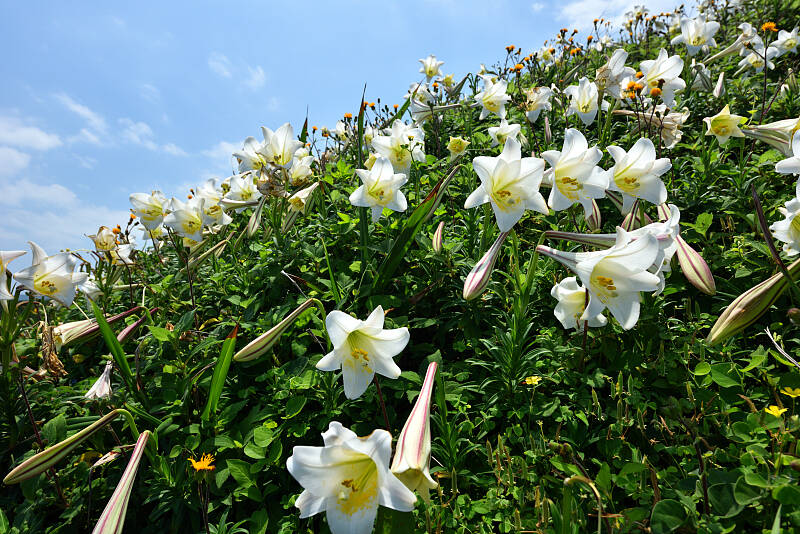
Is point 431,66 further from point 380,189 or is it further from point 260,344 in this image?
point 260,344

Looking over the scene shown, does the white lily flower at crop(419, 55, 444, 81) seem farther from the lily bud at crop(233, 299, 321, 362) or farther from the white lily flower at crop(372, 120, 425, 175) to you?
the lily bud at crop(233, 299, 321, 362)

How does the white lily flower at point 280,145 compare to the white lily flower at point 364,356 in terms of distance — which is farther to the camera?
the white lily flower at point 280,145

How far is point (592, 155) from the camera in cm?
173

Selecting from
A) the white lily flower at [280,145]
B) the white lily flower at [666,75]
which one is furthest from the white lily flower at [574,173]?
the white lily flower at [280,145]

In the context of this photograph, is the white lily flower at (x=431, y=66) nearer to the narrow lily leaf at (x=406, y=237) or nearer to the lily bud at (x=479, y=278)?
the narrow lily leaf at (x=406, y=237)

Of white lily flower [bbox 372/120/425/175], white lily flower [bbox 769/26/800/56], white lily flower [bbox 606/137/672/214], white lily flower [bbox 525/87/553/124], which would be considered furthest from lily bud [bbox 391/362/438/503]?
white lily flower [bbox 769/26/800/56]

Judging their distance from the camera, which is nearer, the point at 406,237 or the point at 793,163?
the point at 793,163

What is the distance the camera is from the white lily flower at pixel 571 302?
1.72 meters

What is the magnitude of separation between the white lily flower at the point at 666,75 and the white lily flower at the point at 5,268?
12.1ft

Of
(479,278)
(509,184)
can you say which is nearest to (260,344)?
(479,278)

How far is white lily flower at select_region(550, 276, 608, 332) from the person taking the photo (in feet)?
5.63

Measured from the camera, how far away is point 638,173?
1927 millimetres

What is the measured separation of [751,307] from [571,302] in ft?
1.90

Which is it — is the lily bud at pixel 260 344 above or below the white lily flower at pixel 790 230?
above
